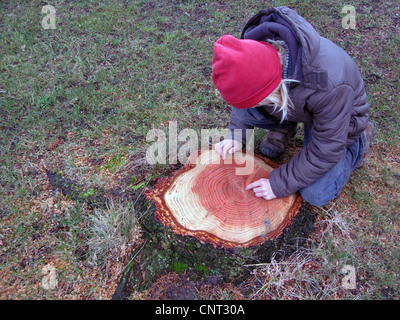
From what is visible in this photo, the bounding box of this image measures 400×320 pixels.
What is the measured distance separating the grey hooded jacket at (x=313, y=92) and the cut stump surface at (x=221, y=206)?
0.14m

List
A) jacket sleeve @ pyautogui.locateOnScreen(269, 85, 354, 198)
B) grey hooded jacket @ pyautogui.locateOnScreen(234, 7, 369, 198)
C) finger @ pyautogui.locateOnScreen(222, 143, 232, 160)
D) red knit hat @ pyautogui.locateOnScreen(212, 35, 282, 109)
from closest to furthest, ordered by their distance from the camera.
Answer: red knit hat @ pyautogui.locateOnScreen(212, 35, 282, 109), grey hooded jacket @ pyautogui.locateOnScreen(234, 7, 369, 198), jacket sleeve @ pyautogui.locateOnScreen(269, 85, 354, 198), finger @ pyautogui.locateOnScreen(222, 143, 232, 160)

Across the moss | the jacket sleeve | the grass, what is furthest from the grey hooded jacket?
A: the grass

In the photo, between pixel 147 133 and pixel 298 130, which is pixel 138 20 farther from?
pixel 298 130

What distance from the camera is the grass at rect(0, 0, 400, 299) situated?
188 cm

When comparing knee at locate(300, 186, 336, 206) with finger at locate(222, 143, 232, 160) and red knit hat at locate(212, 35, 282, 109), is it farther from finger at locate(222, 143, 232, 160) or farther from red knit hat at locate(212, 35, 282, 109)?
red knit hat at locate(212, 35, 282, 109)

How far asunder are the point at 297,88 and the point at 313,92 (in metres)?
0.08

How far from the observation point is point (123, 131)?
271 cm

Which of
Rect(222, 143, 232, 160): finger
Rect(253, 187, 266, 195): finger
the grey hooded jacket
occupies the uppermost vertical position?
the grey hooded jacket

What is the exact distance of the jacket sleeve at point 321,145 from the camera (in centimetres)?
157

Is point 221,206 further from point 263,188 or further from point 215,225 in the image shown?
point 263,188

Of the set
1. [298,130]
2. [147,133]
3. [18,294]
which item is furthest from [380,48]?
[18,294]

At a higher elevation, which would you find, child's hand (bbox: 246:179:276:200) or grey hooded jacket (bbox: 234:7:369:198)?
grey hooded jacket (bbox: 234:7:369:198)

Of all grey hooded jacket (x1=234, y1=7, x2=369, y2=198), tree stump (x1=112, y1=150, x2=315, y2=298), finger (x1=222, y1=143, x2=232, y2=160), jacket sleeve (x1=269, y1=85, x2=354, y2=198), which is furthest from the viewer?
finger (x1=222, y1=143, x2=232, y2=160)

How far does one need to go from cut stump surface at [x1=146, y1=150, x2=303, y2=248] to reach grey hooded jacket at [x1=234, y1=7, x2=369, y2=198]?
0.14m
